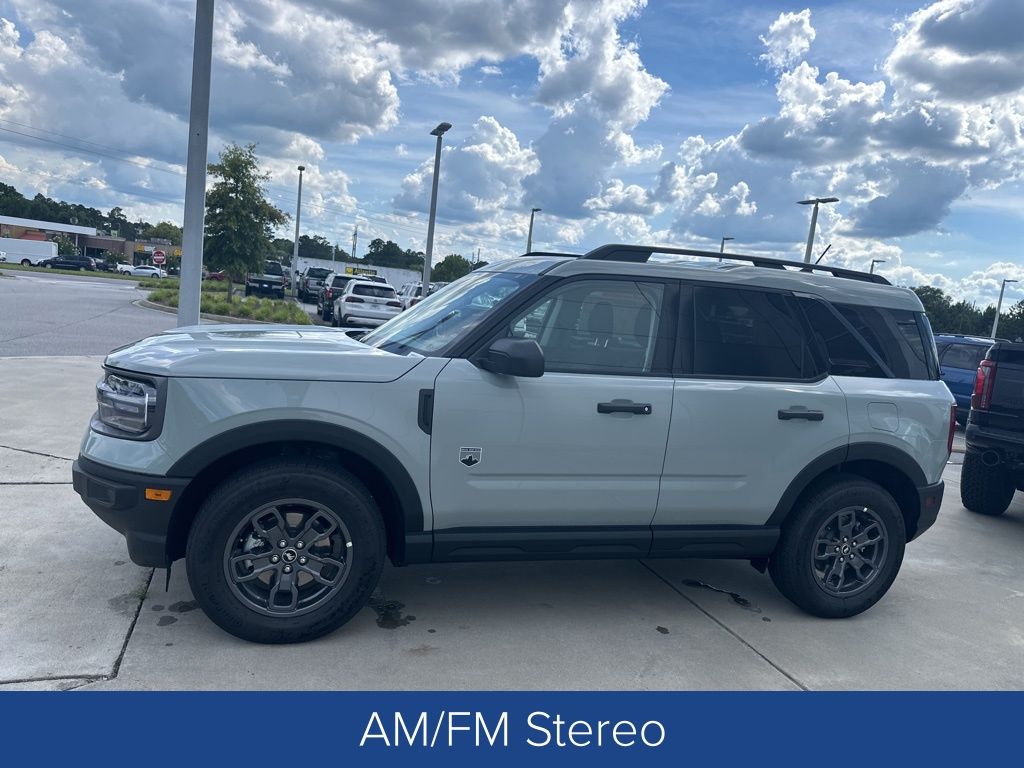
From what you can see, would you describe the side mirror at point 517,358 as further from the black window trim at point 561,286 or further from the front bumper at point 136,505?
the front bumper at point 136,505

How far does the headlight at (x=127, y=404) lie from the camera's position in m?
3.48

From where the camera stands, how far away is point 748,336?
4.36 m

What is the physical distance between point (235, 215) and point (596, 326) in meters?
22.6

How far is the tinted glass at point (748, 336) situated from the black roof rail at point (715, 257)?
299mm

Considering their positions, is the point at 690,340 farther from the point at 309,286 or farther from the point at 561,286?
the point at 309,286

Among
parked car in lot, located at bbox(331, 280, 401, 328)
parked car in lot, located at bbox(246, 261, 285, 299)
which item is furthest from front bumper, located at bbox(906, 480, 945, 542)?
parked car in lot, located at bbox(246, 261, 285, 299)

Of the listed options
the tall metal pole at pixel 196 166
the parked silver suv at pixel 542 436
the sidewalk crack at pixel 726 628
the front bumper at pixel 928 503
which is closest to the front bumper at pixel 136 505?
the parked silver suv at pixel 542 436

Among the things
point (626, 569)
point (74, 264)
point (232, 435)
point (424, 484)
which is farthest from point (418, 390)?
point (74, 264)

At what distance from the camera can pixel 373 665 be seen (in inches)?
140

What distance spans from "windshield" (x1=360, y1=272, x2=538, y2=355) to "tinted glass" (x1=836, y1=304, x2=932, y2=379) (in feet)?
6.55

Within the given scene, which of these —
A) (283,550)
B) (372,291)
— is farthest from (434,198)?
(283,550)

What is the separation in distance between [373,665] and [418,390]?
127 cm

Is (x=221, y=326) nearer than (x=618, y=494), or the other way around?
(x=618, y=494)

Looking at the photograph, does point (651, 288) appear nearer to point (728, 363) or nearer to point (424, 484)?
point (728, 363)
